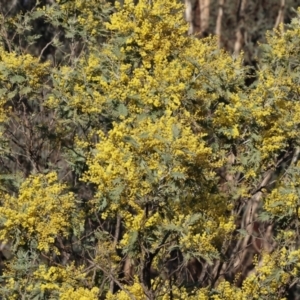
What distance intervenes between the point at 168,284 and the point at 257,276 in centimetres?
76

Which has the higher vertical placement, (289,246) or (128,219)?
(128,219)

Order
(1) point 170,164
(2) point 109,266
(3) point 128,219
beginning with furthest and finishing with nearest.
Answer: (2) point 109,266 → (3) point 128,219 → (1) point 170,164

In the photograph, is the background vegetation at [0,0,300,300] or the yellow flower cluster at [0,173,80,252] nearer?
the background vegetation at [0,0,300,300]

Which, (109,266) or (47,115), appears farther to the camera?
(47,115)

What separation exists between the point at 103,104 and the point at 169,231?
1.14 meters

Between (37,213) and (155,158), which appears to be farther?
(37,213)

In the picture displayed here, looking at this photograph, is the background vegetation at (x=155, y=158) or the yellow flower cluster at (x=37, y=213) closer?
the background vegetation at (x=155, y=158)

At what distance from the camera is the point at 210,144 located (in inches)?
226

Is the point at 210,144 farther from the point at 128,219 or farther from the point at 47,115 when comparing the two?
the point at 47,115

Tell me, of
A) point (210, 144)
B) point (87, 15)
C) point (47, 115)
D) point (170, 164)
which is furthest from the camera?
point (47, 115)

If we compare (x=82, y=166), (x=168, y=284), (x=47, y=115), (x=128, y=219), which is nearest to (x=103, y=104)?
(x=82, y=166)

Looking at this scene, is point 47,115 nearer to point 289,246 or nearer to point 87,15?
point 87,15

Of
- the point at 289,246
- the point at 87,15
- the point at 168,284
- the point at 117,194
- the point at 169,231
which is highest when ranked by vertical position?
the point at 87,15

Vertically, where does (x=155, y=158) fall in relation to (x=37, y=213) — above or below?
above
